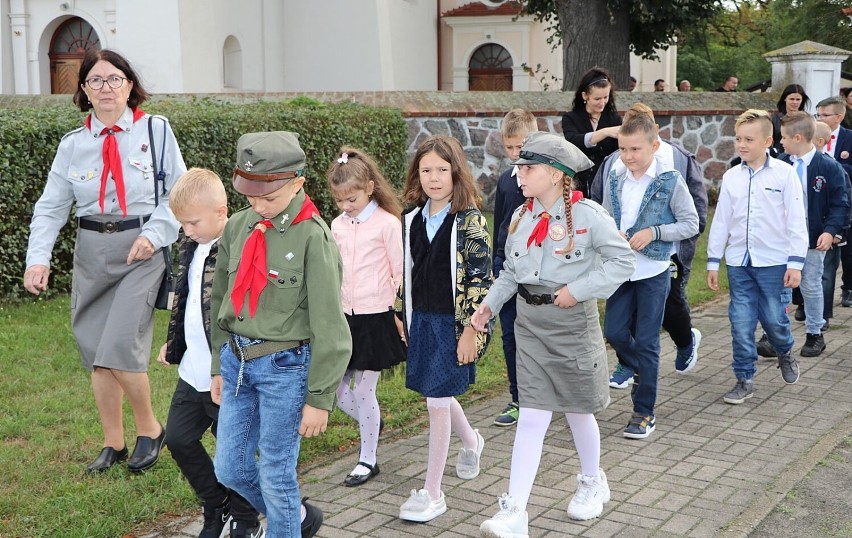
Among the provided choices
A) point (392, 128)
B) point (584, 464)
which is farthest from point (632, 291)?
point (392, 128)

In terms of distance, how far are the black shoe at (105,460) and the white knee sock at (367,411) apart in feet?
4.05

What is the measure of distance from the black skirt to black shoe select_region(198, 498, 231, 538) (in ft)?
3.37

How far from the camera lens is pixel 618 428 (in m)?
6.00

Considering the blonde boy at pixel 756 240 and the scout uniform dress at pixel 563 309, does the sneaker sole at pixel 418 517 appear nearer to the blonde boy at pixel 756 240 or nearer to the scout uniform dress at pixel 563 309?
the scout uniform dress at pixel 563 309

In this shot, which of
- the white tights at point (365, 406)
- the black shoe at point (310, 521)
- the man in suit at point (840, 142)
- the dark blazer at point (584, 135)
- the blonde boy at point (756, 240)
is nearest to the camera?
the black shoe at point (310, 521)

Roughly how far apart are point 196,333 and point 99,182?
128 centimetres

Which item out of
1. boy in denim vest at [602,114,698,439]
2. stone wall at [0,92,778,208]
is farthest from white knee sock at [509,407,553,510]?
stone wall at [0,92,778,208]

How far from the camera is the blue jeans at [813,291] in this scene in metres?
7.88

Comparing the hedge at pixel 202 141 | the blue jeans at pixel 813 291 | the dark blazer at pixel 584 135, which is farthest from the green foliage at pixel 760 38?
the dark blazer at pixel 584 135

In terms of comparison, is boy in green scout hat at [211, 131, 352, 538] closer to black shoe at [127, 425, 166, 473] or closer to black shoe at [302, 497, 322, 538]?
black shoe at [302, 497, 322, 538]

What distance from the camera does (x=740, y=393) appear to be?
655 centimetres

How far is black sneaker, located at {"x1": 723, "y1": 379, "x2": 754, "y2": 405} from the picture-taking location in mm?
6512

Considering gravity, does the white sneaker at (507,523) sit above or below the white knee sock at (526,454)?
below

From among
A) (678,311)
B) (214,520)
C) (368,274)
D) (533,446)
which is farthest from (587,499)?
(678,311)
